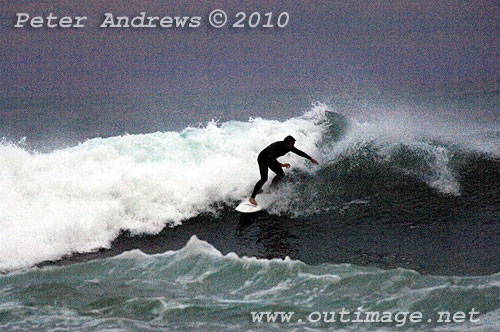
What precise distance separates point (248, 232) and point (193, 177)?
9.03 feet

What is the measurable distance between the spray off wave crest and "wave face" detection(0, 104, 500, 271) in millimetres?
24

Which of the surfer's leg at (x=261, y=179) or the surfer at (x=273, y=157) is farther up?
the surfer at (x=273, y=157)

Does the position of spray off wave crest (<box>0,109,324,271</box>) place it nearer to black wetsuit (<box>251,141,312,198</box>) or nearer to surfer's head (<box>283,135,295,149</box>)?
black wetsuit (<box>251,141,312,198</box>)

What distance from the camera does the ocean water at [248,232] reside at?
6.41 metres

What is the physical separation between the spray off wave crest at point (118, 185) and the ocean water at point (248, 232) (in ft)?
0.12

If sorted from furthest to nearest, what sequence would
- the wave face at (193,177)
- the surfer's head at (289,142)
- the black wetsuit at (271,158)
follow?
the black wetsuit at (271,158) → the surfer's head at (289,142) → the wave face at (193,177)

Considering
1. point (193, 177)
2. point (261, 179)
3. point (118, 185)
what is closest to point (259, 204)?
point (261, 179)

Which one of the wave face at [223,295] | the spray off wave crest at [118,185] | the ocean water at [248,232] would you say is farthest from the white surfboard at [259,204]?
the wave face at [223,295]

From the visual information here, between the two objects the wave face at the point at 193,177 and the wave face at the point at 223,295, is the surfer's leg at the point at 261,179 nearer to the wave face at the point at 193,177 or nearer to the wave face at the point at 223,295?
the wave face at the point at 193,177

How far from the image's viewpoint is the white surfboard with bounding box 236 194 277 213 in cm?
1073

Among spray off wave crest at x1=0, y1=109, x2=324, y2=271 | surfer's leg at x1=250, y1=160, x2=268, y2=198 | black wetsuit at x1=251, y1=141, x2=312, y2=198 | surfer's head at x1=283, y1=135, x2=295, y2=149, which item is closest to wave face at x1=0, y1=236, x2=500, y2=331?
spray off wave crest at x1=0, y1=109, x2=324, y2=271

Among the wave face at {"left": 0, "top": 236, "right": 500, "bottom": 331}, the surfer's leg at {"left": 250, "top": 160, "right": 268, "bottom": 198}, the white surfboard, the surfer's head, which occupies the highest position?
the surfer's head

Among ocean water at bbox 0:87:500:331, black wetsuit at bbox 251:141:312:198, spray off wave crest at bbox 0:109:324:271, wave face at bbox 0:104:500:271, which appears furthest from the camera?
black wetsuit at bbox 251:141:312:198

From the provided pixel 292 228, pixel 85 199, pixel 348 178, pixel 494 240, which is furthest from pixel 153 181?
pixel 494 240
